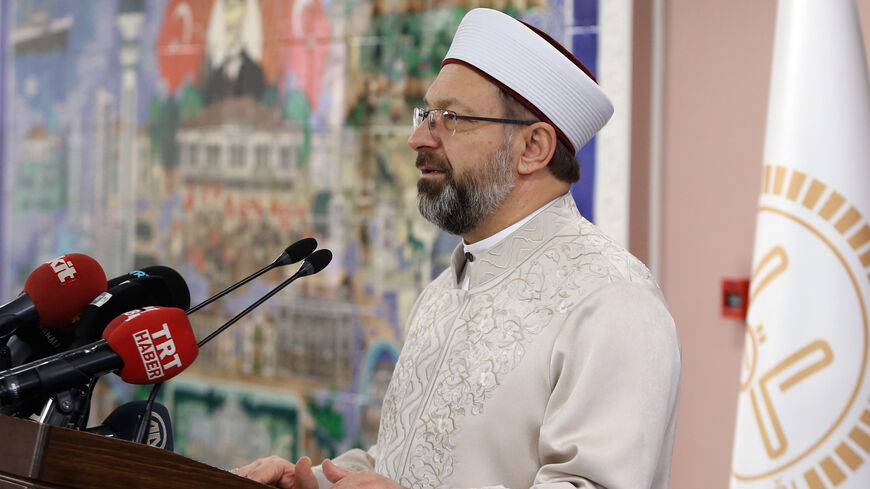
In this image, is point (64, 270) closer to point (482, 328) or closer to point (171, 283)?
point (171, 283)

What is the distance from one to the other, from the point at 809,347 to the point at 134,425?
4.54ft

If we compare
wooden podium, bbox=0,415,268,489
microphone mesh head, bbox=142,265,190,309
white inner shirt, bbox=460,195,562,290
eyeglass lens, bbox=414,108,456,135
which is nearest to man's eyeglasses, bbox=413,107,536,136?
eyeglass lens, bbox=414,108,456,135

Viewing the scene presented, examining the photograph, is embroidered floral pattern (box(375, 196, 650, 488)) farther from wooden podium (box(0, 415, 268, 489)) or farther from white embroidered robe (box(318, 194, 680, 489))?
wooden podium (box(0, 415, 268, 489))

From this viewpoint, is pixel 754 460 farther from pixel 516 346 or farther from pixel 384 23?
pixel 384 23

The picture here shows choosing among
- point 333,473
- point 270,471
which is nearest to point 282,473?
point 270,471

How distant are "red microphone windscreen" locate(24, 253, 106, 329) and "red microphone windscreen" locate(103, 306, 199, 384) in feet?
0.67

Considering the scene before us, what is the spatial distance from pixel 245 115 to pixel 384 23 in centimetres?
78

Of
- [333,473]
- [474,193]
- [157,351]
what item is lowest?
[333,473]

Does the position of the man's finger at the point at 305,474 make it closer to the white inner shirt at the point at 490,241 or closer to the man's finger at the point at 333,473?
the man's finger at the point at 333,473

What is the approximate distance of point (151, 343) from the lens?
123cm

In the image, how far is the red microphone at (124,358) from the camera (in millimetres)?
1124

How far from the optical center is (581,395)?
142 centimetres

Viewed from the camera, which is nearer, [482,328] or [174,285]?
[174,285]

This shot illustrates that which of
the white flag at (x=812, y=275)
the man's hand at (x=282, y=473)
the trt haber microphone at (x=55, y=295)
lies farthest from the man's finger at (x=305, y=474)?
the white flag at (x=812, y=275)
